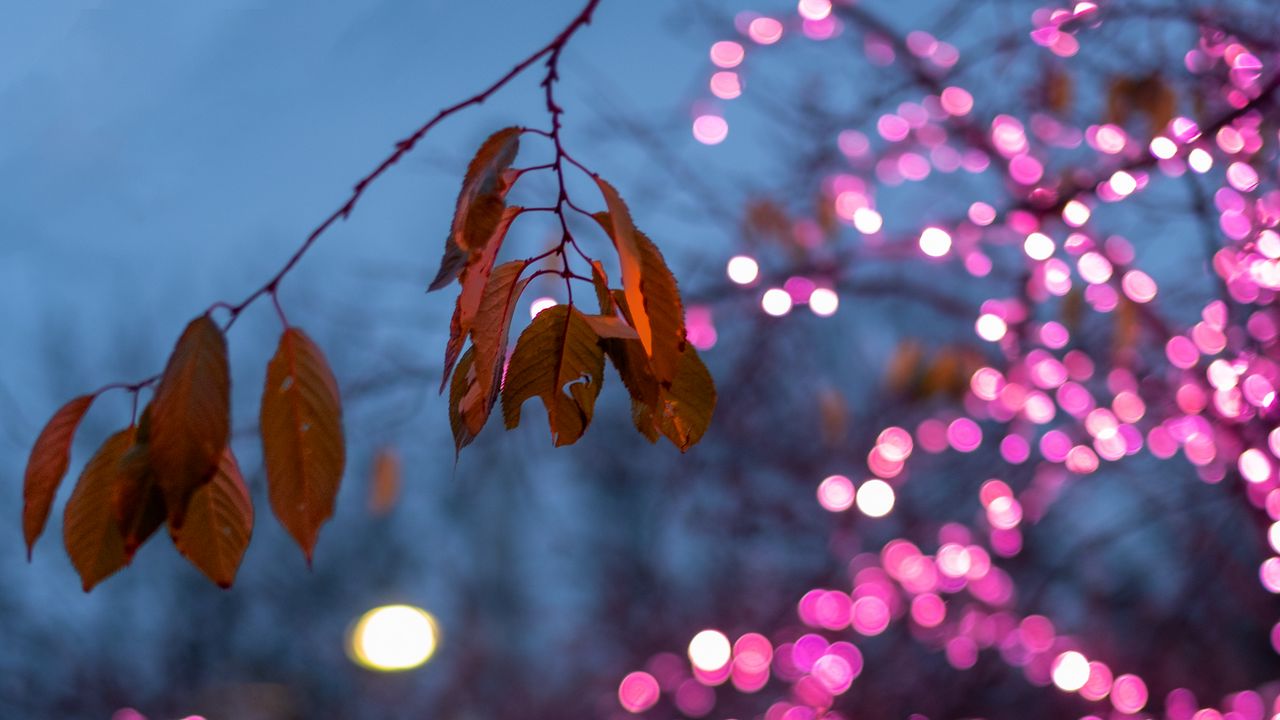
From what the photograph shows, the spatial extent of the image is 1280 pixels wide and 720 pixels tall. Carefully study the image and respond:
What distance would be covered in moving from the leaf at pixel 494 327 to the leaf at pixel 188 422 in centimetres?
11

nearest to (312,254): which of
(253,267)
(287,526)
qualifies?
(253,267)

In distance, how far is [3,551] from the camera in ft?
21.3

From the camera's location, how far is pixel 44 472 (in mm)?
551

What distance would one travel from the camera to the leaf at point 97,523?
54 cm

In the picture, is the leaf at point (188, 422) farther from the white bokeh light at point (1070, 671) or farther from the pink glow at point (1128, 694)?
the pink glow at point (1128, 694)

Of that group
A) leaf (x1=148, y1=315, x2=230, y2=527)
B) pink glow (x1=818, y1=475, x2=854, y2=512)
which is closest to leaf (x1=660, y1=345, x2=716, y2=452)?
leaf (x1=148, y1=315, x2=230, y2=527)

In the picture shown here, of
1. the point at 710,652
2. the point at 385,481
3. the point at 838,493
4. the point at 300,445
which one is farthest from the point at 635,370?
the point at 710,652

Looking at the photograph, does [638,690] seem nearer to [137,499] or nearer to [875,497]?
[875,497]

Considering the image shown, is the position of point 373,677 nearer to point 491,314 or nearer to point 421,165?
point 421,165

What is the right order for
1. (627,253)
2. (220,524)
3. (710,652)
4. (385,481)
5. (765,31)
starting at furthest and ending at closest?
(710,652)
(765,31)
(385,481)
(220,524)
(627,253)

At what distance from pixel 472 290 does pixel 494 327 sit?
2 cm

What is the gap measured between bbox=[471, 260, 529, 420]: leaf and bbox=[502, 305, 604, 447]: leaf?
0.06 ft

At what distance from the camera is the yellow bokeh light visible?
348 cm

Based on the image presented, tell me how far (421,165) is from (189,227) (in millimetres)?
19971
